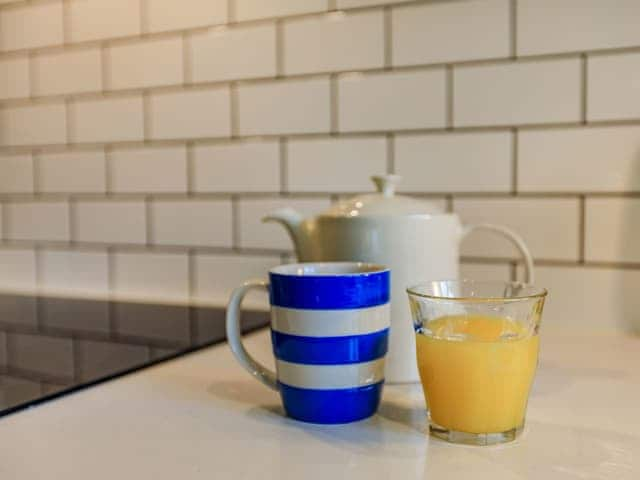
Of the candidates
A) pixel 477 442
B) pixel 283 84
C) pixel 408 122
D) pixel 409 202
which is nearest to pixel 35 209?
pixel 283 84

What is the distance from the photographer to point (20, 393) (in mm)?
601

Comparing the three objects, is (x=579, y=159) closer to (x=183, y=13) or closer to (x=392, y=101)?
(x=392, y=101)

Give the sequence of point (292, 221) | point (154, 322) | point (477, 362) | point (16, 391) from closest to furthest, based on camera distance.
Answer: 1. point (477, 362)
2. point (16, 391)
3. point (292, 221)
4. point (154, 322)

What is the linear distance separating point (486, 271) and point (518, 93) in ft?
0.74

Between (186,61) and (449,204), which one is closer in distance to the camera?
(449,204)

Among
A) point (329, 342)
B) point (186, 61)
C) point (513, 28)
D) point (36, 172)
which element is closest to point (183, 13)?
point (186, 61)

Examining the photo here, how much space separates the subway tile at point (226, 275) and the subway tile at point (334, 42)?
276mm

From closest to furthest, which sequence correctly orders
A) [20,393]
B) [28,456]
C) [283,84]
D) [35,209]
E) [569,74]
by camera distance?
[28,456], [20,393], [569,74], [283,84], [35,209]

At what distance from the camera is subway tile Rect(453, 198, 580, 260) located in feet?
2.86

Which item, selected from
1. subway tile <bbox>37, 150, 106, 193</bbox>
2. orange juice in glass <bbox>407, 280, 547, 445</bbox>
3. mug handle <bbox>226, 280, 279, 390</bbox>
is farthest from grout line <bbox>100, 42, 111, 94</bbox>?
orange juice in glass <bbox>407, 280, 547, 445</bbox>

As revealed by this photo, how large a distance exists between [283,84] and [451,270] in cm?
46

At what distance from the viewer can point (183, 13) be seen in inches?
42.7

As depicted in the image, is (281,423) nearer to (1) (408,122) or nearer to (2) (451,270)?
(2) (451,270)

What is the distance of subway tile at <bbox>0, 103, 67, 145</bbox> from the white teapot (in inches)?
→ 28.2
